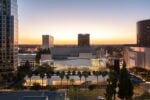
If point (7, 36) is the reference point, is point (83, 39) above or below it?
below

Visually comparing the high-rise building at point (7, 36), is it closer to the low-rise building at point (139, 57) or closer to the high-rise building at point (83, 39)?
the low-rise building at point (139, 57)

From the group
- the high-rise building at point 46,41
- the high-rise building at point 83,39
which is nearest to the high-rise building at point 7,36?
the high-rise building at point 83,39

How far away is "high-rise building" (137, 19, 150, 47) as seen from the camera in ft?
295

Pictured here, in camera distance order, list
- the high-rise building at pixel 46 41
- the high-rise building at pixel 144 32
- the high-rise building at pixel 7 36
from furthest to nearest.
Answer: the high-rise building at pixel 46 41, the high-rise building at pixel 144 32, the high-rise building at pixel 7 36

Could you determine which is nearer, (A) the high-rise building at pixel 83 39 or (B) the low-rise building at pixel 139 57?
(B) the low-rise building at pixel 139 57

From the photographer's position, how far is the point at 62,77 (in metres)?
48.3

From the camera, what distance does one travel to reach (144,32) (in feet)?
302

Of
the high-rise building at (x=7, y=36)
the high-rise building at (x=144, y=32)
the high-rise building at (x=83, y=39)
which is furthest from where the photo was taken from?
the high-rise building at (x=83, y=39)

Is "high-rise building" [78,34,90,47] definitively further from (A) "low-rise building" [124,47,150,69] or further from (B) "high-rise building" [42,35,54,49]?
(A) "low-rise building" [124,47,150,69]

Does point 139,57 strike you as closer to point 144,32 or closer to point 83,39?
point 144,32

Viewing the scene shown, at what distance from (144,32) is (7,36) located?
46342 mm

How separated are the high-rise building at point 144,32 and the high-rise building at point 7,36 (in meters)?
42.6

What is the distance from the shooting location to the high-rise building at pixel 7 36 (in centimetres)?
5354

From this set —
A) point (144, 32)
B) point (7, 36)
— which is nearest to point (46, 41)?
point (144, 32)
